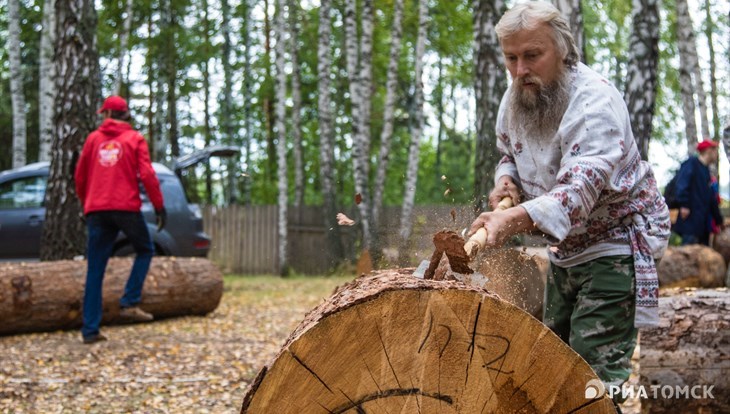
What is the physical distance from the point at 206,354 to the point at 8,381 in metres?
1.77

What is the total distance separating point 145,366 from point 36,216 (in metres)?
6.11

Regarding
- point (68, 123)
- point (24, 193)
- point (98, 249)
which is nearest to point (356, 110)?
point (24, 193)

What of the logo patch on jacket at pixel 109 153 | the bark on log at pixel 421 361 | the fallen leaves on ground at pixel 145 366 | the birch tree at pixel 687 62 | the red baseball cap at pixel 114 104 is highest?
the birch tree at pixel 687 62

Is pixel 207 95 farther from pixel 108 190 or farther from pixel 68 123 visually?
pixel 108 190

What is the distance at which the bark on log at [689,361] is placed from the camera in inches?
→ 180

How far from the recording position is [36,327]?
27.6 ft

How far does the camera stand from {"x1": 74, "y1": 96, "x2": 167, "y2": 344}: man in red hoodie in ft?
25.3

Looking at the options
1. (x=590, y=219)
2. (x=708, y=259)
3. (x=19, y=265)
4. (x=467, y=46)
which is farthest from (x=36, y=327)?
(x=467, y=46)

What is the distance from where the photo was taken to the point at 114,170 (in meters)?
7.79

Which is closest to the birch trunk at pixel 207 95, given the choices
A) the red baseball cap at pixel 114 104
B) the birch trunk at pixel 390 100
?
the birch trunk at pixel 390 100

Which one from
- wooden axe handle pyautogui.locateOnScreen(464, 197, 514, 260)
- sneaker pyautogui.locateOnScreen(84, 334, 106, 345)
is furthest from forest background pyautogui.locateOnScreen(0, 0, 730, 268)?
wooden axe handle pyautogui.locateOnScreen(464, 197, 514, 260)

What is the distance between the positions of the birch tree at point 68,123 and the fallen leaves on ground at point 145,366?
5.88 ft

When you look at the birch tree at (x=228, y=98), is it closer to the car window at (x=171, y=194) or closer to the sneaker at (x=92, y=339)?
the car window at (x=171, y=194)

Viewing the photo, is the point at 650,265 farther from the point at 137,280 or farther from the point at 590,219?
the point at 137,280
